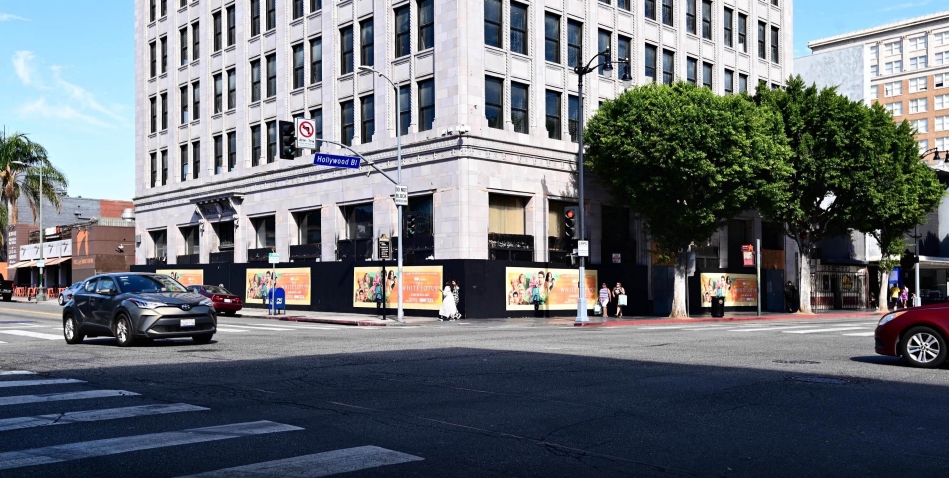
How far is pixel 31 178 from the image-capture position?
71.9m

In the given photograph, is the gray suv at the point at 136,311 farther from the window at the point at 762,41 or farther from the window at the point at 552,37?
the window at the point at 762,41

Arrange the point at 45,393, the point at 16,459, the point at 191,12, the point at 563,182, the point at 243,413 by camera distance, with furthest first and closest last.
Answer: the point at 191,12 → the point at 563,182 → the point at 45,393 → the point at 243,413 → the point at 16,459

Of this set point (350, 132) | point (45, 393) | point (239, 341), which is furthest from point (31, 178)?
point (45, 393)

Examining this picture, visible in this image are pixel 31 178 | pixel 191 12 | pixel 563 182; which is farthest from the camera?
pixel 31 178

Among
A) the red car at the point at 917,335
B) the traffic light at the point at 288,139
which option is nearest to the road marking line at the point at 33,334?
the traffic light at the point at 288,139

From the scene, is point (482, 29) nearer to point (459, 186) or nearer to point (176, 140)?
point (459, 186)

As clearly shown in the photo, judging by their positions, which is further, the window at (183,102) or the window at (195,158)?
the window at (183,102)

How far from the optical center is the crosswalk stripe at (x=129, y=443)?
711 cm

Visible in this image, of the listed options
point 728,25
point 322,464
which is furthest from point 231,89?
point 322,464

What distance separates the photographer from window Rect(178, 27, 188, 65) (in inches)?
2192

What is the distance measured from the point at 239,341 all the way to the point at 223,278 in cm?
3206

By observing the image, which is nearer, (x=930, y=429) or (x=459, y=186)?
(x=930, y=429)

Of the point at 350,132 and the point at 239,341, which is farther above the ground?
the point at 350,132

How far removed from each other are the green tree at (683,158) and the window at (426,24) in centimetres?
844
